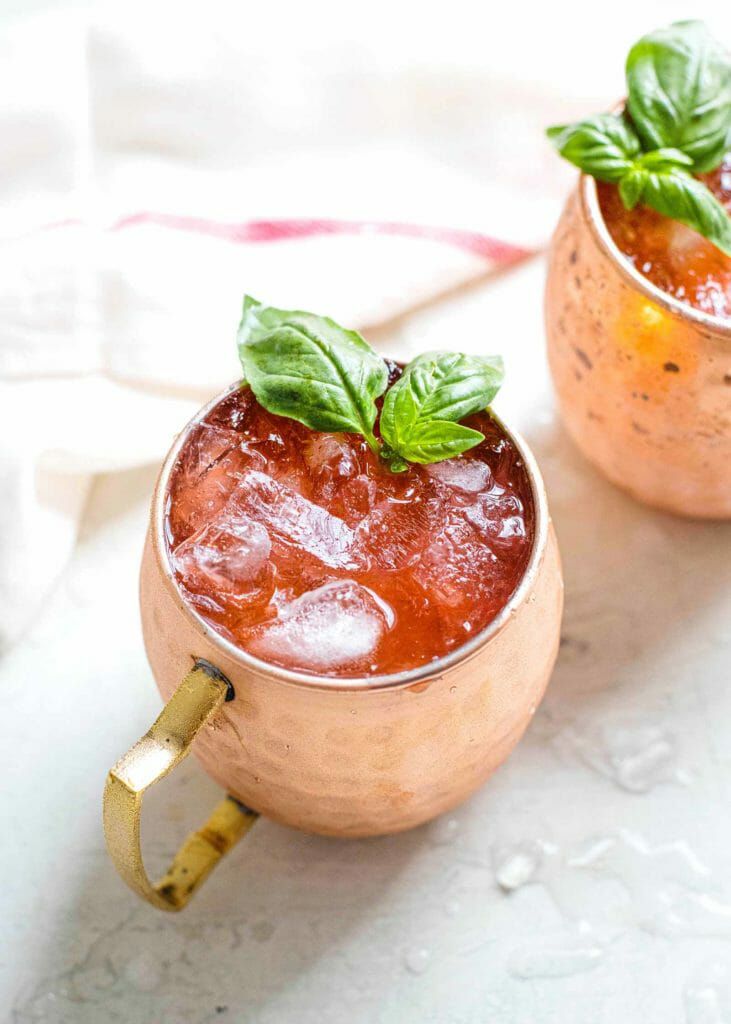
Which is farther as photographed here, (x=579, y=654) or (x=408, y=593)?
(x=579, y=654)

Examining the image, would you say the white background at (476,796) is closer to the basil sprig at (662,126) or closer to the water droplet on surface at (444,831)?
the water droplet on surface at (444,831)

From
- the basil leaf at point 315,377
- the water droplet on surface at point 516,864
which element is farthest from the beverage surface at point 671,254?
the water droplet on surface at point 516,864

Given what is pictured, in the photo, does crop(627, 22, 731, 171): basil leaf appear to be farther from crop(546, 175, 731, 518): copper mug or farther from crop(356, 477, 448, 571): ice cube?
crop(356, 477, 448, 571): ice cube

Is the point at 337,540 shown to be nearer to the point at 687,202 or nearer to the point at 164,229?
the point at 687,202

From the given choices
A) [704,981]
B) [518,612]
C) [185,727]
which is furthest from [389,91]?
[704,981]

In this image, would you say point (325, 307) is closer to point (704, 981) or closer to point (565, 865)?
point (565, 865)

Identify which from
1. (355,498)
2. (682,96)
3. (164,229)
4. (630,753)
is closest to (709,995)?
(630,753)
